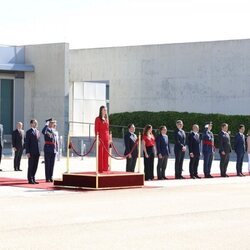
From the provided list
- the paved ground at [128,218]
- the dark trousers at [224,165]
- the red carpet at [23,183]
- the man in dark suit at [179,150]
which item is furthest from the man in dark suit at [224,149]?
the red carpet at [23,183]

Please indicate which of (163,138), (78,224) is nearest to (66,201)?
(78,224)

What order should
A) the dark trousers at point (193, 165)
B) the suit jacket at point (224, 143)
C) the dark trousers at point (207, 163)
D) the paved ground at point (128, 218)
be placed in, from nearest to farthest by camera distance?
the paved ground at point (128, 218) → the dark trousers at point (193, 165) → the dark trousers at point (207, 163) → the suit jacket at point (224, 143)

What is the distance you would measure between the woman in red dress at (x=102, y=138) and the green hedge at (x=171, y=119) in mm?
20796

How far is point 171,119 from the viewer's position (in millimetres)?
44344

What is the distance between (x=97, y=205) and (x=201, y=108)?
94.7 ft

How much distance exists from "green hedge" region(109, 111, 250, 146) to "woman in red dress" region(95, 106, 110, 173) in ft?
68.2

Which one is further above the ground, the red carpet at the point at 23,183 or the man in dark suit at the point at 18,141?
the man in dark suit at the point at 18,141

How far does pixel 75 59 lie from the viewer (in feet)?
164

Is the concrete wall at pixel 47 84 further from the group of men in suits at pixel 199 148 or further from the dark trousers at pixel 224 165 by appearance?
the dark trousers at pixel 224 165

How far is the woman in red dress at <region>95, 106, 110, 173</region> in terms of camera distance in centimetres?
2122

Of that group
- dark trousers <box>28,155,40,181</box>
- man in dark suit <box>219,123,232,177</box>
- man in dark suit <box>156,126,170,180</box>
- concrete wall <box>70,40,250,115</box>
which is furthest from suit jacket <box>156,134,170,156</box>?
concrete wall <box>70,40,250,115</box>

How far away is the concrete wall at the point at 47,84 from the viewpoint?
42344 millimetres

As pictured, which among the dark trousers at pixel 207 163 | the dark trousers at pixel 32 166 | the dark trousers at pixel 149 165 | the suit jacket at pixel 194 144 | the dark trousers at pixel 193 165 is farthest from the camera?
the dark trousers at pixel 207 163

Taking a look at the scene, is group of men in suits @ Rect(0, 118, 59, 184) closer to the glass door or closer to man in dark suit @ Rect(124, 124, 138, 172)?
man in dark suit @ Rect(124, 124, 138, 172)
